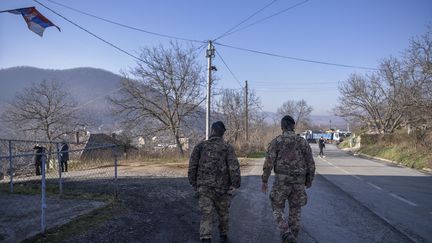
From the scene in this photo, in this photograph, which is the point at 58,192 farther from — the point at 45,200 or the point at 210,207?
the point at 210,207

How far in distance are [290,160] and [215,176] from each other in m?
1.14

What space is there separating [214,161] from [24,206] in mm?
5389

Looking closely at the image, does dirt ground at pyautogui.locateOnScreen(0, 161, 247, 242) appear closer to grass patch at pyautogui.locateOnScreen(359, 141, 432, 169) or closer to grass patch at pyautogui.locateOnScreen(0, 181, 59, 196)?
grass patch at pyautogui.locateOnScreen(0, 181, 59, 196)

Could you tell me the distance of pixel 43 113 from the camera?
157 ft

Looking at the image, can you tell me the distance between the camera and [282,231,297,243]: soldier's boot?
5648 mm

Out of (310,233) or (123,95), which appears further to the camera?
(123,95)

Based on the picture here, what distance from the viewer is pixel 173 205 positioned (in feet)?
30.7

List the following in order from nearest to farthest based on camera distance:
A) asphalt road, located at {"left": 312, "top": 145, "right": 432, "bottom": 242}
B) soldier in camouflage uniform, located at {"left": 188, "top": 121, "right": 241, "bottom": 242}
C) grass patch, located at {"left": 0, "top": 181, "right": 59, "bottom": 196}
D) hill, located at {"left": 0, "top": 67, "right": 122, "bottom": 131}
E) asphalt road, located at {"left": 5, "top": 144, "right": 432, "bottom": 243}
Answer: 1. soldier in camouflage uniform, located at {"left": 188, "top": 121, "right": 241, "bottom": 242}
2. asphalt road, located at {"left": 5, "top": 144, "right": 432, "bottom": 243}
3. asphalt road, located at {"left": 312, "top": 145, "right": 432, "bottom": 242}
4. grass patch, located at {"left": 0, "top": 181, "right": 59, "bottom": 196}
5. hill, located at {"left": 0, "top": 67, "right": 122, "bottom": 131}

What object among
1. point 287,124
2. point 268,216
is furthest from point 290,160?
point 268,216

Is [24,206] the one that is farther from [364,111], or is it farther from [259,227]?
[364,111]

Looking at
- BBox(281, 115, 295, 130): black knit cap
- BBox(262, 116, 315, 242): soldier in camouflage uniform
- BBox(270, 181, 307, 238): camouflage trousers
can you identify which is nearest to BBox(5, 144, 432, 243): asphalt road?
BBox(270, 181, 307, 238): camouflage trousers

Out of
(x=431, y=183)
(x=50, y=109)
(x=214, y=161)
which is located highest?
(x=50, y=109)

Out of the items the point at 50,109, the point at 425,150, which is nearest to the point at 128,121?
the point at 50,109

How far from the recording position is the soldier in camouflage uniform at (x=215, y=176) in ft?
19.5
